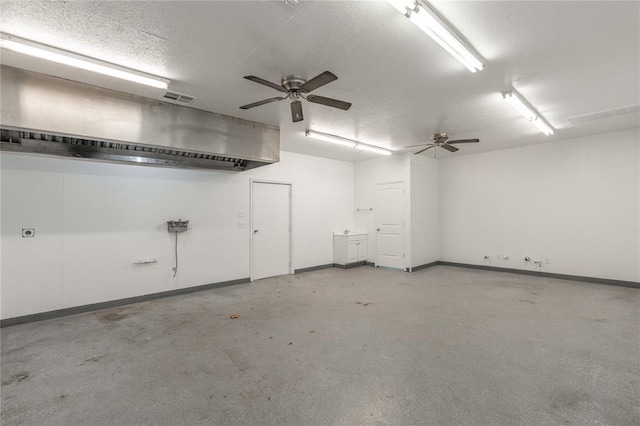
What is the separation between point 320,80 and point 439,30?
0.99m

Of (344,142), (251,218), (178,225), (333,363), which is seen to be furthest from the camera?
(251,218)

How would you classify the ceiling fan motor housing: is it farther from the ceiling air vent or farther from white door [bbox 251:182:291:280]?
white door [bbox 251:182:291:280]

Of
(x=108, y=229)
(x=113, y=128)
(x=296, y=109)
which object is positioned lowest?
(x=108, y=229)

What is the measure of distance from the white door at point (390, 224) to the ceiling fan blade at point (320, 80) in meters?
4.66

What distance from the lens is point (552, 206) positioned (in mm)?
5961

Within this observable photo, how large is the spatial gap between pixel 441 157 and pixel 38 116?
24.5 feet

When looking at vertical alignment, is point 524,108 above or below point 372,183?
above

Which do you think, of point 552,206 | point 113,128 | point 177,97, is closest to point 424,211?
point 552,206

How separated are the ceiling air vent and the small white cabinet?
4.62 meters

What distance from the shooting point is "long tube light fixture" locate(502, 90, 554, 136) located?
3.46 metres

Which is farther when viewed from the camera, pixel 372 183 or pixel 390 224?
pixel 372 183

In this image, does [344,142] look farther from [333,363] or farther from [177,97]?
[333,363]

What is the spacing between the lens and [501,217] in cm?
662

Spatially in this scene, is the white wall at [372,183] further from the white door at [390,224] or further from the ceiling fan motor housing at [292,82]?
the ceiling fan motor housing at [292,82]
